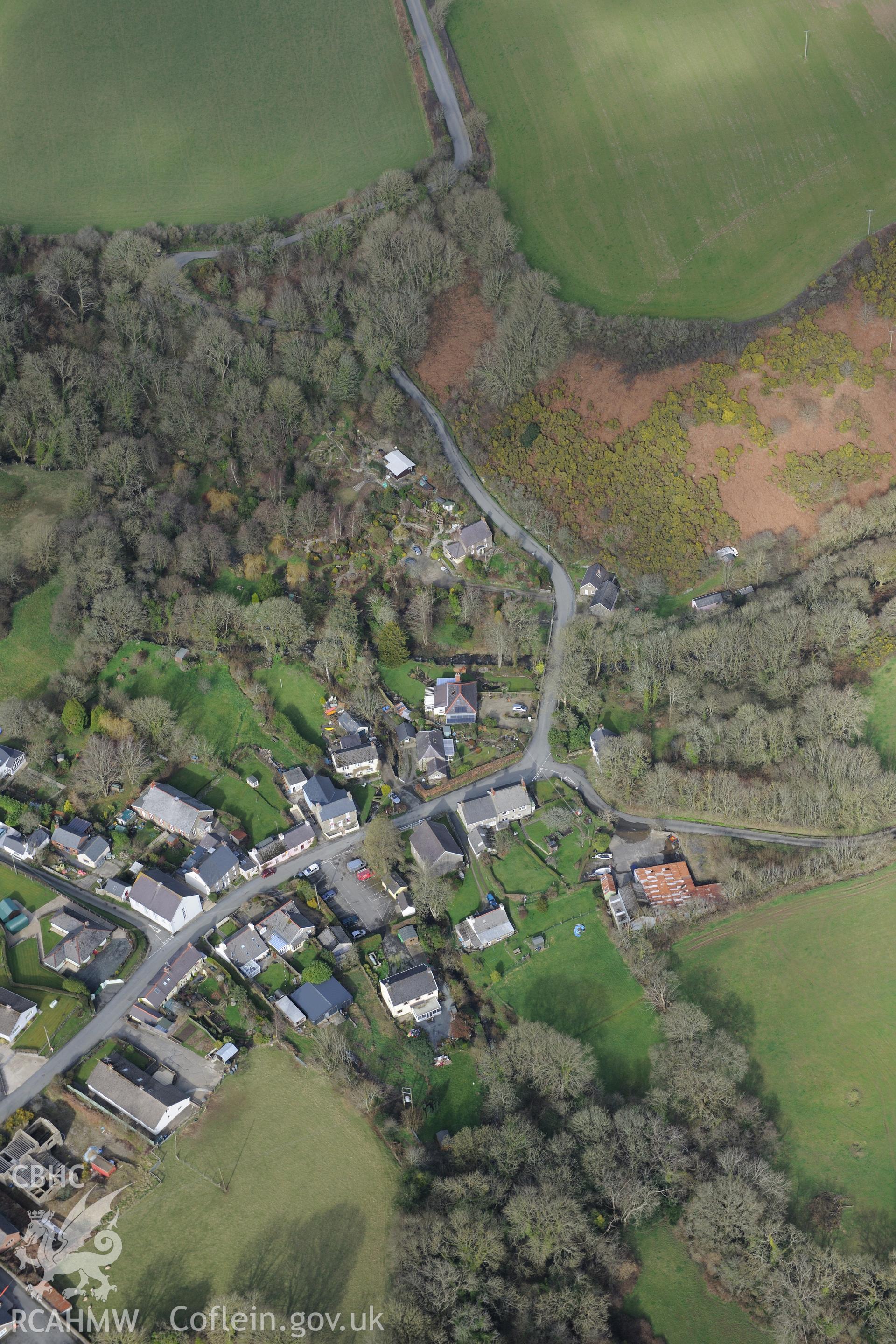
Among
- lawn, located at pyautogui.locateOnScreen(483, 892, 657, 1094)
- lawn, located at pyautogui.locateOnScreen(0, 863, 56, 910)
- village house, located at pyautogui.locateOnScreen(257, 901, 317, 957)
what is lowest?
lawn, located at pyautogui.locateOnScreen(483, 892, 657, 1094)

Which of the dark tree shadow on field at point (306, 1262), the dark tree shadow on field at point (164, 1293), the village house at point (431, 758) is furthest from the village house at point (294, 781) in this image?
Result: the dark tree shadow on field at point (164, 1293)

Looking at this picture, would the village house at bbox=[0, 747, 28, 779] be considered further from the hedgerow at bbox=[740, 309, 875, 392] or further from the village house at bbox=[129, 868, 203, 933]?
the hedgerow at bbox=[740, 309, 875, 392]

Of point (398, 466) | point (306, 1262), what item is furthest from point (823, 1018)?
point (398, 466)

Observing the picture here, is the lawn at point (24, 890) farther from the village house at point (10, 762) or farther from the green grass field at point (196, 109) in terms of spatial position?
the green grass field at point (196, 109)

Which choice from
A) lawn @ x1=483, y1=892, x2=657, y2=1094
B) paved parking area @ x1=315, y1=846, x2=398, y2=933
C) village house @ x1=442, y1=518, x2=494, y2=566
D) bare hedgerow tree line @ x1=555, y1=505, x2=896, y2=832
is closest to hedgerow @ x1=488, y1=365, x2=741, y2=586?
bare hedgerow tree line @ x1=555, y1=505, x2=896, y2=832

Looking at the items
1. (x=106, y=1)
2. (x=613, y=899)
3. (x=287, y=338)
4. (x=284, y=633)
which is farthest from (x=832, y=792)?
(x=106, y=1)

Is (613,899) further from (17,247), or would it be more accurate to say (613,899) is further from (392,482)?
(17,247)
